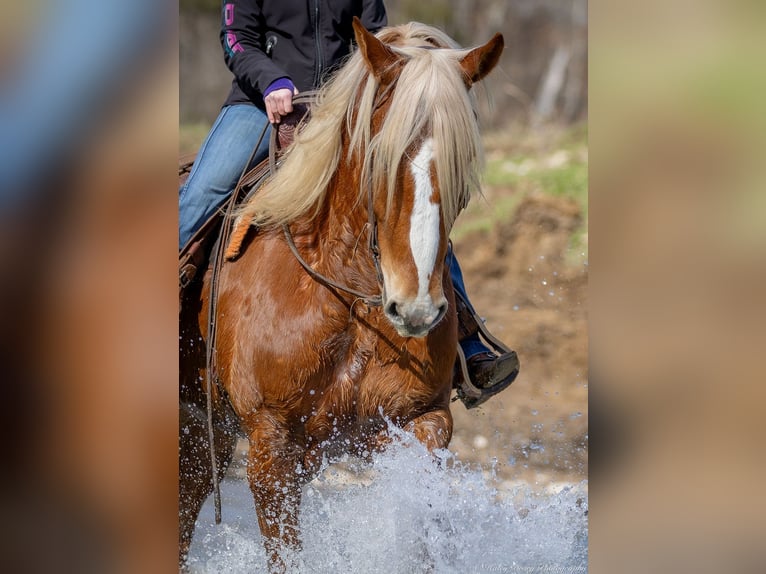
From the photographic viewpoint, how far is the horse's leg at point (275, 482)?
2.67 m

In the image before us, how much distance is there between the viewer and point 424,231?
7.37 feet

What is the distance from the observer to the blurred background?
1200 mm

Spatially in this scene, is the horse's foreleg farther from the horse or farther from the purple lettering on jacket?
the purple lettering on jacket

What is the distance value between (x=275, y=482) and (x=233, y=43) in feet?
4.52

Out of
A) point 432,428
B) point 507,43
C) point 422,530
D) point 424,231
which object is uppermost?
point 424,231

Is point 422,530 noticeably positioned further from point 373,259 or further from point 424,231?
point 424,231

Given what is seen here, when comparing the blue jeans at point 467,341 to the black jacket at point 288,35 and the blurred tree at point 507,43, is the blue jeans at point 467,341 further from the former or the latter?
the blurred tree at point 507,43

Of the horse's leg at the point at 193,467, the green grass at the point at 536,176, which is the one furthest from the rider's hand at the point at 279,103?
the green grass at the point at 536,176

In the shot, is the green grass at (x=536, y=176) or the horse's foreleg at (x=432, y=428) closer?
the horse's foreleg at (x=432, y=428)
